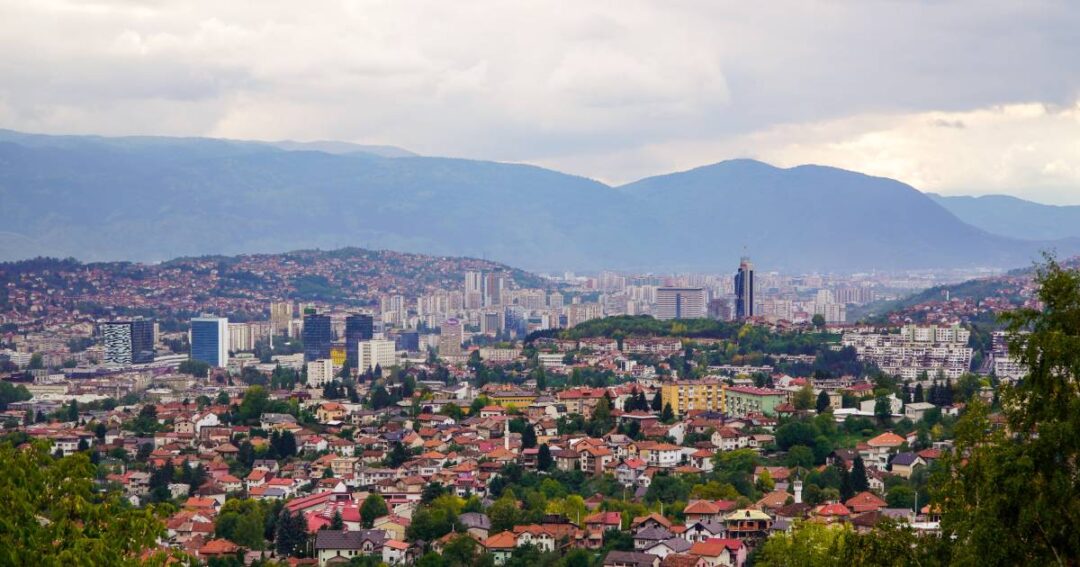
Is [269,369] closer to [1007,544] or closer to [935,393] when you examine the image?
[935,393]

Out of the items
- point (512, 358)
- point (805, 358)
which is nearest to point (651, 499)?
point (805, 358)

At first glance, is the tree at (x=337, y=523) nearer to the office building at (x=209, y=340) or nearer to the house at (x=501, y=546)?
the house at (x=501, y=546)

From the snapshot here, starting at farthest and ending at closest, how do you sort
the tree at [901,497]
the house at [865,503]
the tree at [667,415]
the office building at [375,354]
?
the office building at [375,354], the tree at [667,415], the tree at [901,497], the house at [865,503]

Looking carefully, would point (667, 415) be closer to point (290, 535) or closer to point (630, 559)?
point (290, 535)

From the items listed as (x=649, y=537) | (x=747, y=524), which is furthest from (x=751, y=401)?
(x=649, y=537)

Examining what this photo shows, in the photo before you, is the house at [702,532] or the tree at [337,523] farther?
the tree at [337,523]

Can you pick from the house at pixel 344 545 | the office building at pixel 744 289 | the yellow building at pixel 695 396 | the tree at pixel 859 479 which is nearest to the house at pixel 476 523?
the house at pixel 344 545
